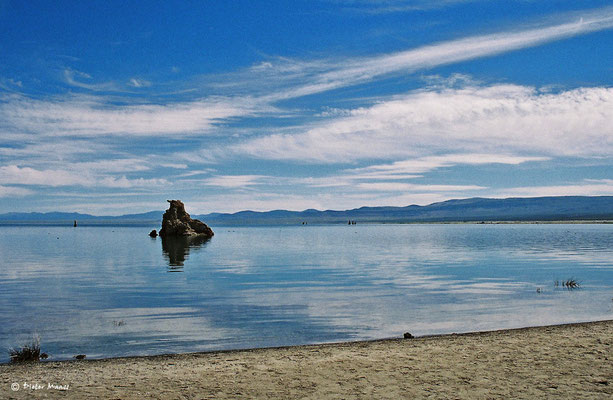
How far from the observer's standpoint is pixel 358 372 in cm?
1140

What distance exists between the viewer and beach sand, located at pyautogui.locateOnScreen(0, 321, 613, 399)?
1002cm

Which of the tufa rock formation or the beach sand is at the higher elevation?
the tufa rock formation

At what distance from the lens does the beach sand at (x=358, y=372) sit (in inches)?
395

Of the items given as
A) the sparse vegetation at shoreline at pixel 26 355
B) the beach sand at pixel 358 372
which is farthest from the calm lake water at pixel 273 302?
the beach sand at pixel 358 372

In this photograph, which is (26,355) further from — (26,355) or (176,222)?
(176,222)

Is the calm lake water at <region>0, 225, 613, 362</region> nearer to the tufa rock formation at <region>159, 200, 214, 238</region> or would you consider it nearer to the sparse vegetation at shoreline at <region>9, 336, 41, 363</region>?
the sparse vegetation at shoreline at <region>9, 336, 41, 363</region>

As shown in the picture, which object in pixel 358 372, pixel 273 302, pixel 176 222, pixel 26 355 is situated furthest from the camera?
pixel 176 222

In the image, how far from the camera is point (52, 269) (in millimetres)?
38938

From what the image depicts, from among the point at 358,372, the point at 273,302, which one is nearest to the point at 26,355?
the point at 358,372

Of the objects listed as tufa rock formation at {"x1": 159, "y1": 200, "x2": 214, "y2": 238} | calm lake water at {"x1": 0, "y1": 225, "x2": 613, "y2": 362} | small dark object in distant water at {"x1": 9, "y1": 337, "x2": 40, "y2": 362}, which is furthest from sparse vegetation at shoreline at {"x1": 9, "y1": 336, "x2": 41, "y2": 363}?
tufa rock formation at {"x1": 159, "y1": 200, "x2": 214, "y2": 238}

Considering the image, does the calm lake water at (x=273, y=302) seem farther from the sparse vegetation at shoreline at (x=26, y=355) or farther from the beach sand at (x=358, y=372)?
the beach sand at (x=358, y=372)

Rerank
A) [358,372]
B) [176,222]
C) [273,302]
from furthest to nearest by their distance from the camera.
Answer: [176,222] → [273,302] → [358,372]

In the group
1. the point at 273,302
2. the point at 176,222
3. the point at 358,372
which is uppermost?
the point at 176,222

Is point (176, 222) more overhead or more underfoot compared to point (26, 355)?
more overhead
